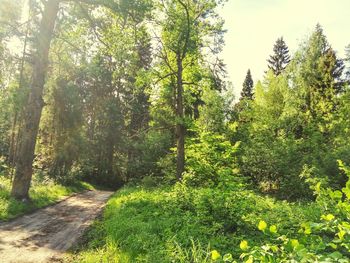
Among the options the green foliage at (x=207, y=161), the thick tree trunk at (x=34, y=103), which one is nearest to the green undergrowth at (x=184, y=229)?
the thick tree trunk at (x=34, y=103)

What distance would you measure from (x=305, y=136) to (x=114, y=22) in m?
19.2

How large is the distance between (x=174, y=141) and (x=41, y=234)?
81.7 ft

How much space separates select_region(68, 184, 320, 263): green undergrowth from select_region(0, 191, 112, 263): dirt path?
0.65 m

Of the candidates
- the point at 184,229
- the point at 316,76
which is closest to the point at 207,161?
the point at 184,229

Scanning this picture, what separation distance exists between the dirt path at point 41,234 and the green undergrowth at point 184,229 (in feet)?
2.14

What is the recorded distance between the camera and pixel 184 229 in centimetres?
934

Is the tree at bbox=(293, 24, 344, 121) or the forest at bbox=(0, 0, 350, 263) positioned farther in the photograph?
the tree at bbox=(293, 24, 344, 121)

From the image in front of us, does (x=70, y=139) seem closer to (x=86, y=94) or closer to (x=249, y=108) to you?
(x=86, y=94)

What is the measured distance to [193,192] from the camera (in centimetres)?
1337

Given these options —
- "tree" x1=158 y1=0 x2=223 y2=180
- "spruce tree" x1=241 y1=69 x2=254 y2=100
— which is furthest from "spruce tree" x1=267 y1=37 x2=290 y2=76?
"tree" x1=158 y1=0 x2=223 y2=180

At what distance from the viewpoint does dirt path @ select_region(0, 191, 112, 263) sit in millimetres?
8586

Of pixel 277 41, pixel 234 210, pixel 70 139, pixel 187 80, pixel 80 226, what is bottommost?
pixel 80 226

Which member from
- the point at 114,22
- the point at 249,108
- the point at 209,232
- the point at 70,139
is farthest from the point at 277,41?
the point at 209,232

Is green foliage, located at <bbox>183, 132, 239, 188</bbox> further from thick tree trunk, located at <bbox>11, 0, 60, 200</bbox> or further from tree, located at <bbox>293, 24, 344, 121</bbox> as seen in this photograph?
tree, located at <bbox>293, 24, 344, 121</bbox>
